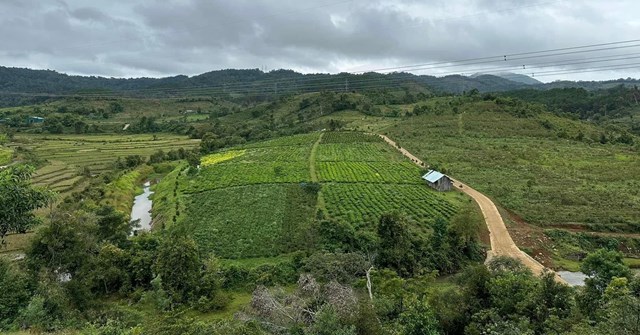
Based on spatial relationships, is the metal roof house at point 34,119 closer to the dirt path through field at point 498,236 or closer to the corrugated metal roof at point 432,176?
the corrugated metal roof at point 432,176

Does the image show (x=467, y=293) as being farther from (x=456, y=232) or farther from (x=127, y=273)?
(x=127, y=273)

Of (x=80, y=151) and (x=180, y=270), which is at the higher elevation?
(x=80, y=151)

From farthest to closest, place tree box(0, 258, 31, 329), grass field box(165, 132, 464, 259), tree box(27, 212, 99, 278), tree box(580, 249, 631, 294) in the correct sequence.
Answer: grass field box(165, 132, 464, 259), tree box(27, 212, 99, 278), tree box(580, 249, 631, 294), tree box(0, 258, 31, 329)

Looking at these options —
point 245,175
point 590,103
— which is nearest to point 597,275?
point 245,175

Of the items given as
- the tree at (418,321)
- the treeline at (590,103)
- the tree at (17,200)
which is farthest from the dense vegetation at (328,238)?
the treeline at (590,103)

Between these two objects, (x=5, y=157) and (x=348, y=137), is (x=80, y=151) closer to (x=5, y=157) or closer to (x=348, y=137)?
(x=5, y=157)

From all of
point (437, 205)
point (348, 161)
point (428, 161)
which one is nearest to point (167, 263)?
point (437, 205)

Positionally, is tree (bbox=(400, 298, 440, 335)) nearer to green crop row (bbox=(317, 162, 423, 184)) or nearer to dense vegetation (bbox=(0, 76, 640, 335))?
dense vegetation (bbox=(0, 76, 640, 335))

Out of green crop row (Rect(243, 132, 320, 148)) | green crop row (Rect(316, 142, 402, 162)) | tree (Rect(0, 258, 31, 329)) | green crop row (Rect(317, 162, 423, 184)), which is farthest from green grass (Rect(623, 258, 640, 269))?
green crop row (Rect(243, 132, 320, 148))
